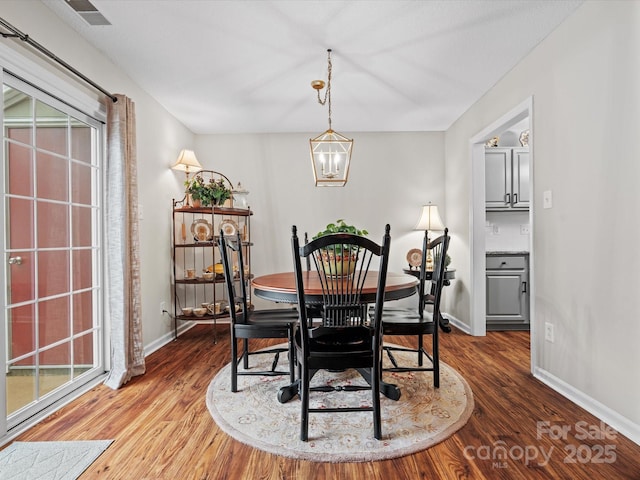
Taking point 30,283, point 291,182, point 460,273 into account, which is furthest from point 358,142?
point 30,283

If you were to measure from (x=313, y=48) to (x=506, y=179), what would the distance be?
8.97 ft

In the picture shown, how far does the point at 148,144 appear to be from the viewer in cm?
351

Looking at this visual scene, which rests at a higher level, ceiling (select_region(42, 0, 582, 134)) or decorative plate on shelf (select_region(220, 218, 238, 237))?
ceiling (select_region(42, 0, 582, 134))

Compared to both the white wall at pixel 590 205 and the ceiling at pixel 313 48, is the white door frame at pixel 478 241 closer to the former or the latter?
the ceiling at pixel 313 48

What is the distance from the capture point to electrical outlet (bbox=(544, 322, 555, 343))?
2553mm

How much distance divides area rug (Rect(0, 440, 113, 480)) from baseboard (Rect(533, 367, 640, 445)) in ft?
8.68

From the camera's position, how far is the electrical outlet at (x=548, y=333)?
255 cm

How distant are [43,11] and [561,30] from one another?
3261mm

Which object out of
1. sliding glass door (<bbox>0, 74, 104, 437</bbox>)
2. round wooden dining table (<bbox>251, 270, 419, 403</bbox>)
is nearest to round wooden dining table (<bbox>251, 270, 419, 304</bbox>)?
round wooden dining table (<bbox>251, 270, 419, 403</bbox>)

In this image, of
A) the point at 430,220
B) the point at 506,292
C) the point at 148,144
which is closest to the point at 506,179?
the point at 430,220

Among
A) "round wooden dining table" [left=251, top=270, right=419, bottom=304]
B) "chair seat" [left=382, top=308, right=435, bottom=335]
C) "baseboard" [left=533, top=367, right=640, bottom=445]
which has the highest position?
"round wooden dining table" [left=251, top=270, right=419, bottom=304]

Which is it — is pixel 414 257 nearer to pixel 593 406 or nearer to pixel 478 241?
pixel 478 241

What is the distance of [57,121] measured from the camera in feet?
7.88

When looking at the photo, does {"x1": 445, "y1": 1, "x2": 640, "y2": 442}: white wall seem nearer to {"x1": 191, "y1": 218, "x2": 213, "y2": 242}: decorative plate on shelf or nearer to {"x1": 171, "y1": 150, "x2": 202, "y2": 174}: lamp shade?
{"x1": 191, "y1": 218, "x2": 213, "y2": 242}: decorative plate on shelf
